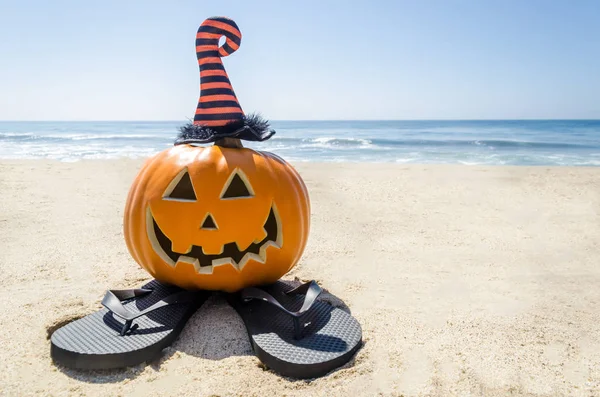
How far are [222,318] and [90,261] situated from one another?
81.5 inches

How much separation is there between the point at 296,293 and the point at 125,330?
47.0 inches

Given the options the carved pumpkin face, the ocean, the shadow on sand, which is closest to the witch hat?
the carved pumpkin face

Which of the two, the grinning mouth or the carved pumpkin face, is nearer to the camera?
the carved pumpkin face

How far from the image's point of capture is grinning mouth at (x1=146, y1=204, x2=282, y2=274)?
9.95 ft

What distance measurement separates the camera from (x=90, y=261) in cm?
451

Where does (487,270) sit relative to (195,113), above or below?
below

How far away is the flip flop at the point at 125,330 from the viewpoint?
2.55m

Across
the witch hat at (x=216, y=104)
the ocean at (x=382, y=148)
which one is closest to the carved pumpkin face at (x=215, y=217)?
the witch hat at (x=216, y=104)

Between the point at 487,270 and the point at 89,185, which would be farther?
the point at 89,185

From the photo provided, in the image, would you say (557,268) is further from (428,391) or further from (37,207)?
(37,207)

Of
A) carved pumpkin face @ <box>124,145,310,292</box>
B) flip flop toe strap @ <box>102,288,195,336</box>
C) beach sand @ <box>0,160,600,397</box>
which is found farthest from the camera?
carved pumpkin face @ <box>124,145,310,292</box>

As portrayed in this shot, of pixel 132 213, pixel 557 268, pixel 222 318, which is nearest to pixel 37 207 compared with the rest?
pixel 132 213

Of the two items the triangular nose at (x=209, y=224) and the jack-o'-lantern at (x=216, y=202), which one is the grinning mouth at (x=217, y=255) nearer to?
the jack-o'-lantern at (x=216, y=202)

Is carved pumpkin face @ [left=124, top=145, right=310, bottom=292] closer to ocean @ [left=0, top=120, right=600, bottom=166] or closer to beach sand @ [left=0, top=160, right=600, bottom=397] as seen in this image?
beach sand @ [left=0, top=160, right=600, bottom=397]
